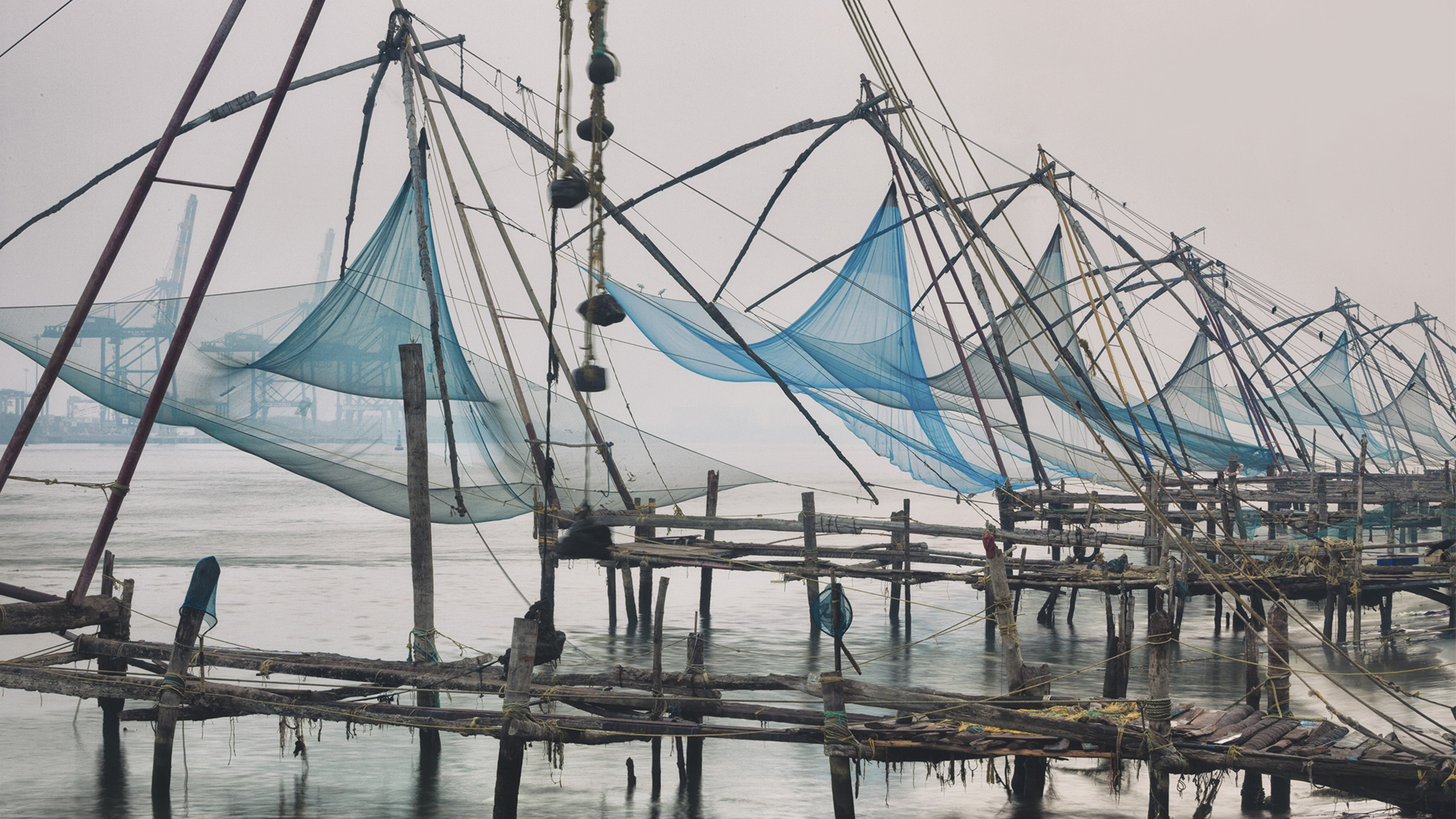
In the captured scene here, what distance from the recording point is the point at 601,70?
5941 mm

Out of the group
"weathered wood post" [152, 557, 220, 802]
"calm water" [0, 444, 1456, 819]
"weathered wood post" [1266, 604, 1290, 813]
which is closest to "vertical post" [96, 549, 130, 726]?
"calm water" [0, 444, 1456, 819]

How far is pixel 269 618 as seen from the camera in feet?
61.1

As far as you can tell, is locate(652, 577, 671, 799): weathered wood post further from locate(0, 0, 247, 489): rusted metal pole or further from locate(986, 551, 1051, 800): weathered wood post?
locate(0, 0, 247, 489): rusted metal pole

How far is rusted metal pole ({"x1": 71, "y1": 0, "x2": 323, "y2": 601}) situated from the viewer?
9.09m

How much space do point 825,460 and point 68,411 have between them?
244 feet

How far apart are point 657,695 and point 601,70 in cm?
442

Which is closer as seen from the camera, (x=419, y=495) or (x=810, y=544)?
(x=419, y=495)

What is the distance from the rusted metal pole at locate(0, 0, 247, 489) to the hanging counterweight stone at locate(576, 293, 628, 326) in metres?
4.48

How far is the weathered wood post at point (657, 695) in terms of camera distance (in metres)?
8.21

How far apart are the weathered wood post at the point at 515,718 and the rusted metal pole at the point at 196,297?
12.3 ft

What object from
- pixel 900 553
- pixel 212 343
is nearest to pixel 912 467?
pixel 900 553

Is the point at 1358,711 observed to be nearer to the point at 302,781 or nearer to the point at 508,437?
the point at 508,437

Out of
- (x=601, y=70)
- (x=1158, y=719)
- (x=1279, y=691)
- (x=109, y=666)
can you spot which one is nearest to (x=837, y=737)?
(x=1158, y=719)

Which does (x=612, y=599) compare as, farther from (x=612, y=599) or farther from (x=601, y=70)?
(x=601, y=70)
